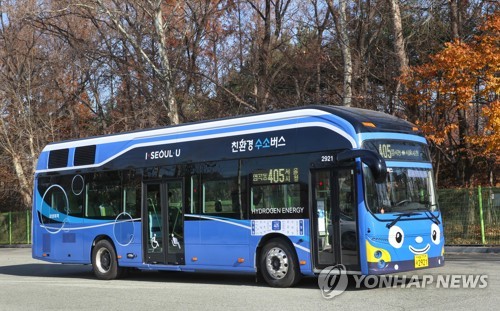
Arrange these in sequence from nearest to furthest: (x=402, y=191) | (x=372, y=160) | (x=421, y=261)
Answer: (x=372, y=160), (x=421, y=261), (x=402, y=191)

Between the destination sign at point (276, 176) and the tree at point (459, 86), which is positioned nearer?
the destination sign at point (276, 176)

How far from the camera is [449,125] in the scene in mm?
22422

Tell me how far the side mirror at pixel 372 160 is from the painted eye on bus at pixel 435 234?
1655mm

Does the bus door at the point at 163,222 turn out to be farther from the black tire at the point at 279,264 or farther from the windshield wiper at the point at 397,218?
the windshield wiper at the point at 397,218

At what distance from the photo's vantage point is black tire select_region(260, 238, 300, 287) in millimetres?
12094

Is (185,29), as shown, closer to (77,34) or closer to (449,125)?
(77,34)

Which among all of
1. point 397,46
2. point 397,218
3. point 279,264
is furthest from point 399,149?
point 397,46

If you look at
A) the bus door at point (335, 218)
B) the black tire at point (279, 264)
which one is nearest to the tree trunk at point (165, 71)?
the black tire at point (279, 264)

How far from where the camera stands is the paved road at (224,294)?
10.0 metres

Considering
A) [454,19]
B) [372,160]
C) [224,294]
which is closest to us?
[372,160]

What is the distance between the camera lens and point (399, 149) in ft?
38.9

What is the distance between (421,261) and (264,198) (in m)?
3.18

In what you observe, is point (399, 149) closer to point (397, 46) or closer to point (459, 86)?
point (459, 86)

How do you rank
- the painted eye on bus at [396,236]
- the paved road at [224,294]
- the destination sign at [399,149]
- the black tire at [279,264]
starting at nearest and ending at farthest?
the paved road at [224,294], the painted eye on bus at [396,236], the destination sign at [399,149], the black tire at [279,264]
